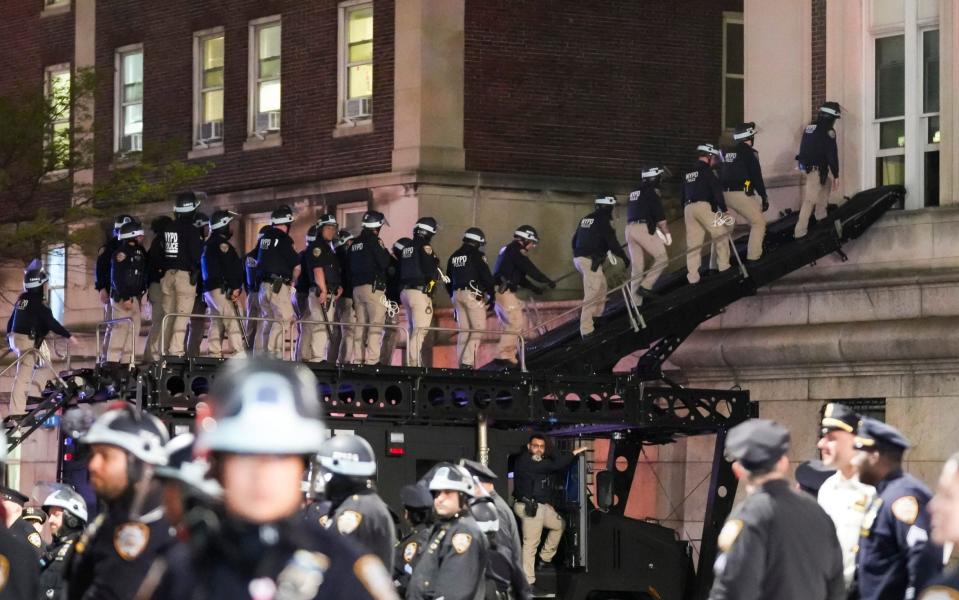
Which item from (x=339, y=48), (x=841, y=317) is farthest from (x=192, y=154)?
(x=841, y=317)

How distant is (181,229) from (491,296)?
412 centimetres

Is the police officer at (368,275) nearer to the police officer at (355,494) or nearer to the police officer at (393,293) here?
the police officer at (393,293)

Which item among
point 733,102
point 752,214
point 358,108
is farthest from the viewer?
point 733,102

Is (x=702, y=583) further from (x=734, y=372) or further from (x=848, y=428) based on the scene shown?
(x=848, y=428)

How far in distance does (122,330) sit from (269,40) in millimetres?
11292

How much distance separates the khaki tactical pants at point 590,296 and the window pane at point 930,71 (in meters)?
5.14

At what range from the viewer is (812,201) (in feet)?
84.9

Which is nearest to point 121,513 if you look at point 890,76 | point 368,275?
point 368,275

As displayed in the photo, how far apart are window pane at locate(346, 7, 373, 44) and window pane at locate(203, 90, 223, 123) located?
11.2 ft

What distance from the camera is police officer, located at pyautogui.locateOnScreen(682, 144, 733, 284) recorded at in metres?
25.4

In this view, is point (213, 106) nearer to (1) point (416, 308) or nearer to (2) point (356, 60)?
(2) point (356, 60)

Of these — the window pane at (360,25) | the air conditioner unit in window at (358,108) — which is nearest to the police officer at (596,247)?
the air conditioner unit in window at (358,108)

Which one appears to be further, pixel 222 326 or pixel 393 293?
pixel 393 293

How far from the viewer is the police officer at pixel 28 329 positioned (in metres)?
24.9
